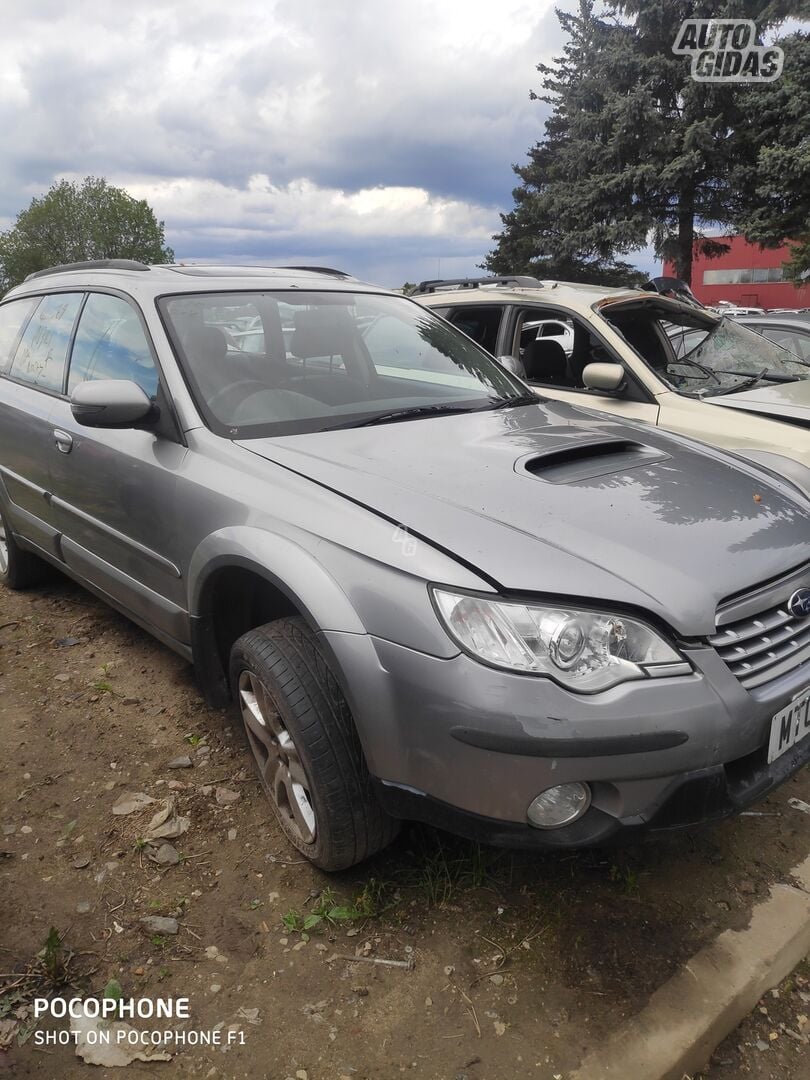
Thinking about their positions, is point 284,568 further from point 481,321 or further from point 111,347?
point 481,321

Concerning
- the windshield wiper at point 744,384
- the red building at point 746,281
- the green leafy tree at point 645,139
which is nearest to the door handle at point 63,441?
the windshield wiper at point 744,384

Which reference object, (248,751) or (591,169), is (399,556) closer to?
(248,751)

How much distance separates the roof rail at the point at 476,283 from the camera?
539 centimetres

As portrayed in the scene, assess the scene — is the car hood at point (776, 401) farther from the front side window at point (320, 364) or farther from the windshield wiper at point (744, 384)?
the front side window at point (320, 364)

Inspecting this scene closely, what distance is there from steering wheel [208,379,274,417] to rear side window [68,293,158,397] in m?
0.26

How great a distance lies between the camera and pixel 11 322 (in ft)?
14.0

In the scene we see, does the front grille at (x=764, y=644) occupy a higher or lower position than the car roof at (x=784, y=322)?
lower

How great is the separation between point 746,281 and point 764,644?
52.6 metres

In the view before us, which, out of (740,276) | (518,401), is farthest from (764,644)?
(740,276)

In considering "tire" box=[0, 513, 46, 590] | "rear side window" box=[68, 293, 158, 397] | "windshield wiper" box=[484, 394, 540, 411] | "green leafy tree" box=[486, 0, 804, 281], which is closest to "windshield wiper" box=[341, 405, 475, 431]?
"windshield wiper" box=[484, 394, 540, 411]

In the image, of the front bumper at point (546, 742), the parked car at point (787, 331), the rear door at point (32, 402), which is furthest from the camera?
the parked car at point (787, 331)

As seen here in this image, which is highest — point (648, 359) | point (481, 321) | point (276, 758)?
point (481, 321)

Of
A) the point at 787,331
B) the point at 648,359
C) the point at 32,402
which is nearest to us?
the point at 32,402

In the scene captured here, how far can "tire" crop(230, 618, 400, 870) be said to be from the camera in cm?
202
